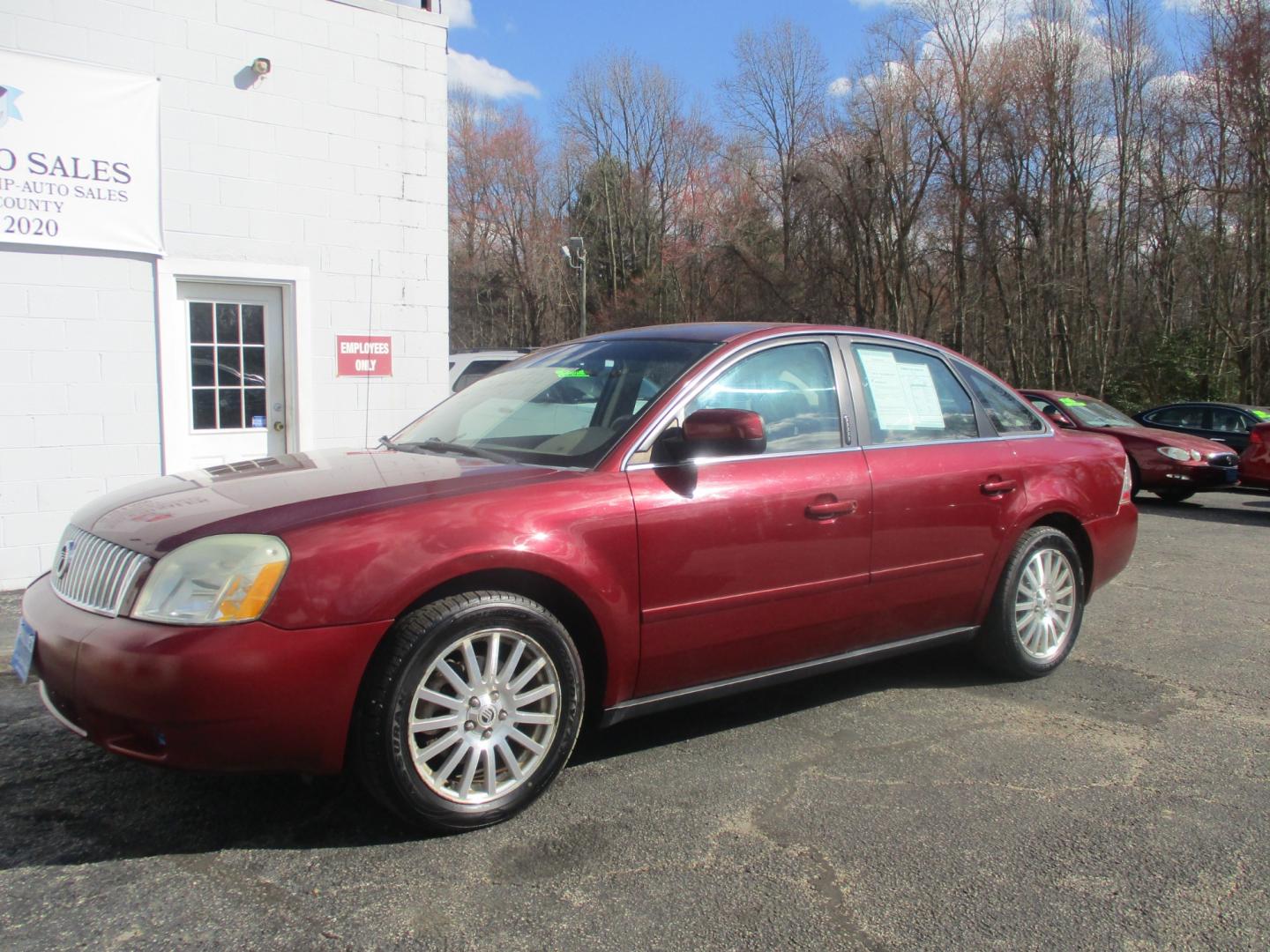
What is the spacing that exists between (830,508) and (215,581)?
2.19m

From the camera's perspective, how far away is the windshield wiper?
3.61 m

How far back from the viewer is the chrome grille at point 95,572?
9.21ft

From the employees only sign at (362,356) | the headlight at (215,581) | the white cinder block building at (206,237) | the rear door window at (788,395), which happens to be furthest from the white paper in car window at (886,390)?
the employees only sign at (362,356)

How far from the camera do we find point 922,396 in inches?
174

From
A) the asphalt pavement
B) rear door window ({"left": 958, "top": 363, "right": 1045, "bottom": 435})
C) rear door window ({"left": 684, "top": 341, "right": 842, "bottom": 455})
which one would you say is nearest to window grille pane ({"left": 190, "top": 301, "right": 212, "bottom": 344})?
the asphalt pavement

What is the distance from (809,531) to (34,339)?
5.37m

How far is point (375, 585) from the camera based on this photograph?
110 inches

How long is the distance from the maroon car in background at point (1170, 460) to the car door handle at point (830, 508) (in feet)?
28.9

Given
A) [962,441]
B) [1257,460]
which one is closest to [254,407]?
[962,441]

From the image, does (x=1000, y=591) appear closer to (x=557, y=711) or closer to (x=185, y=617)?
(x=557, y=711)

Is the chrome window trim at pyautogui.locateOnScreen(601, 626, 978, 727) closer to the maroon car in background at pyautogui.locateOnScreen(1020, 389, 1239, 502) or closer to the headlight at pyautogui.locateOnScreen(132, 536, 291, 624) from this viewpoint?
the headlight at pyautogui.locateOnScreen(132, 536, 291, 624)

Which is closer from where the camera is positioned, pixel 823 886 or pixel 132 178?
pixel 823 886

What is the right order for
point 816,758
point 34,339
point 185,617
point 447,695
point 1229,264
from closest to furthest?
point 185,617, point 447,695, point 816,758, point 34,339, point 1229,264

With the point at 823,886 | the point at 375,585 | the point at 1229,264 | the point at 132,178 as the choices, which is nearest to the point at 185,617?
the point at 375,585
